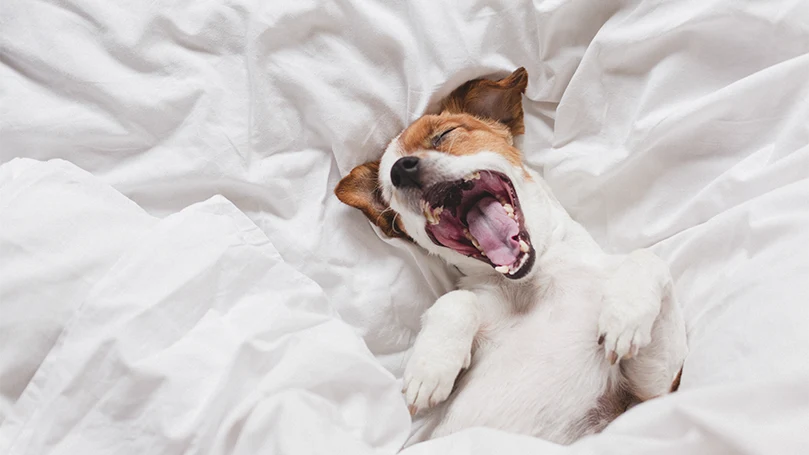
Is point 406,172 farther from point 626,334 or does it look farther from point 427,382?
point 626,334

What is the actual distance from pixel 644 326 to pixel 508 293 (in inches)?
14.1

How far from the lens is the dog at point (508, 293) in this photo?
127 centimetres

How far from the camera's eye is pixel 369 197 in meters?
1.59

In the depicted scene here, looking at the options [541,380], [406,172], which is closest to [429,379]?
[541,380]

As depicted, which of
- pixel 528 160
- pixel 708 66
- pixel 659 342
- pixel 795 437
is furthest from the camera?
pixel 528 160

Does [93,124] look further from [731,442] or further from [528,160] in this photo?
[731,442]

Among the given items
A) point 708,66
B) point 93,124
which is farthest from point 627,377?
point 93,124

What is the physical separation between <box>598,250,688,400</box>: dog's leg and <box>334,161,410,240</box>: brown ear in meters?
0.57

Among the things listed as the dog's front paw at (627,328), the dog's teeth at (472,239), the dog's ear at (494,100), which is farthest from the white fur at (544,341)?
the dog's ear at (494,100)

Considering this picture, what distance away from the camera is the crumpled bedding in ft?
3.43

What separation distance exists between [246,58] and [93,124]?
38cm

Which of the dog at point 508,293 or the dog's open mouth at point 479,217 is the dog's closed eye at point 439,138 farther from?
the dog's open mouth at point 479,217

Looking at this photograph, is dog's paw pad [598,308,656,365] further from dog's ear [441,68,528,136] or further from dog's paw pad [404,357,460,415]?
dog's ear [441,68,528,136]

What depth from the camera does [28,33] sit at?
1395 millimetres
